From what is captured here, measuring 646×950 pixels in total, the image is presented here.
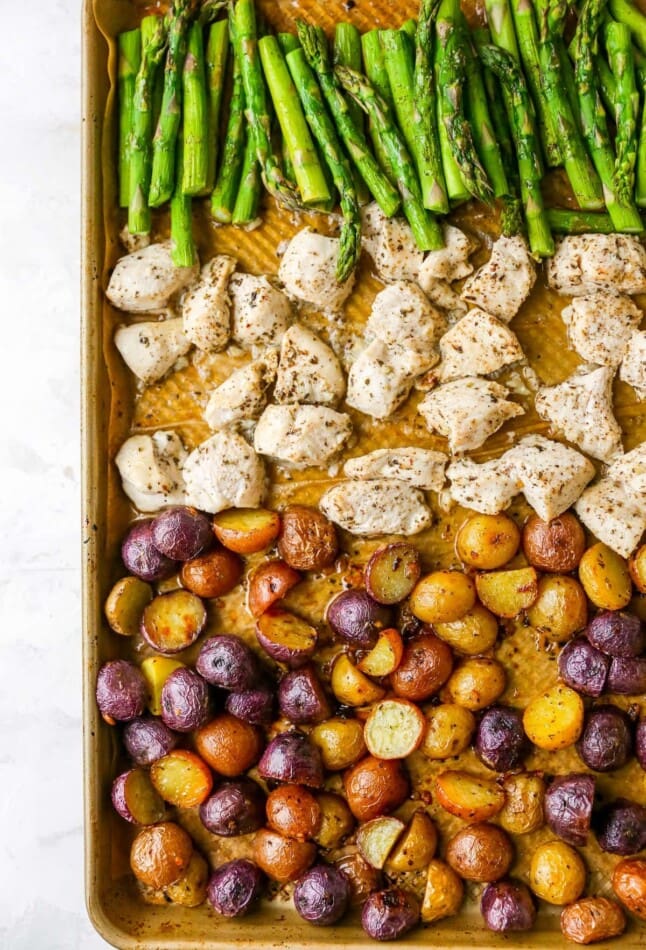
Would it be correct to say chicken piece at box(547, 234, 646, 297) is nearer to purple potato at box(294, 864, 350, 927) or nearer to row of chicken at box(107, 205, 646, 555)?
row of chicken at box(107, 205, 646, 555)

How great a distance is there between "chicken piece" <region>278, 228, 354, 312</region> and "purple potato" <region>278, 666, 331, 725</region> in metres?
1.40

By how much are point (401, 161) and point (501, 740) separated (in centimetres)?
213

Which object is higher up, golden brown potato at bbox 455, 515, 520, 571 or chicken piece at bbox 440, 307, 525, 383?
chicken piece at bbox 440, 307, 525, 383

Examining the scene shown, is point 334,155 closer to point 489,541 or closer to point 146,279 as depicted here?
point 146,279

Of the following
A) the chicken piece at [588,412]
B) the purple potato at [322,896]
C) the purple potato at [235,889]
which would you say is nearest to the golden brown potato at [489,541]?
the chicken piece at [588,412]

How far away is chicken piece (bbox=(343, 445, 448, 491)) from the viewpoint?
332cm

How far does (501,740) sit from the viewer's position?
10.4 feet

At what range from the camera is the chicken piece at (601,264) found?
321 cm

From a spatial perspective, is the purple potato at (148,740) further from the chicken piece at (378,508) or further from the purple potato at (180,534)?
the chicken piece at (378,508)

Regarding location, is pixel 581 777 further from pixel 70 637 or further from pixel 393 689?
pixel 70 637

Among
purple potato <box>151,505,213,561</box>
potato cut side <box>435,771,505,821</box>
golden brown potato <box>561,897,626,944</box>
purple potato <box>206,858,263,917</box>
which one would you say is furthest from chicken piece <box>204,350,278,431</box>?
golden brown potato <box>561,897,626,944</box>

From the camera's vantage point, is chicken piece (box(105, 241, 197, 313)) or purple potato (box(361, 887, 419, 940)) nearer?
purple potato (box(361, 887, 419, 940))

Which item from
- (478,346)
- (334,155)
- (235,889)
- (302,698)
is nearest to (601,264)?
(478,346)

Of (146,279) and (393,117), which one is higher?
(393,117)
